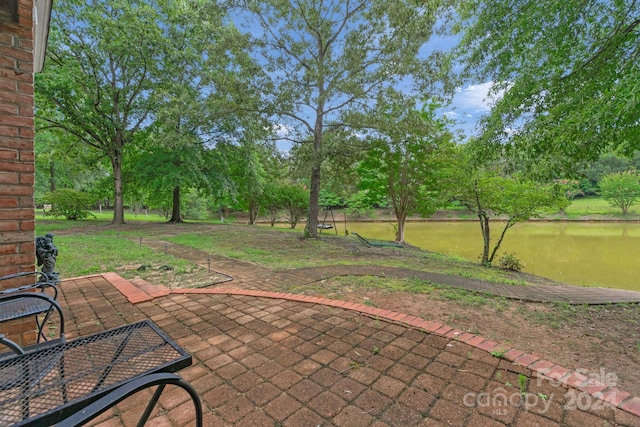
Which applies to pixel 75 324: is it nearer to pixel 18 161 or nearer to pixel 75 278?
pixel 18 161

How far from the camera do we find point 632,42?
347cm

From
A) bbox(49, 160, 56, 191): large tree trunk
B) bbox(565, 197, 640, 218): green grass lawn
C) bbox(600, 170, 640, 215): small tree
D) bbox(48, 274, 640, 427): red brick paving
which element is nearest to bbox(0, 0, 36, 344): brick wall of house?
bbox(48, 274, 640, 427): red brick paving

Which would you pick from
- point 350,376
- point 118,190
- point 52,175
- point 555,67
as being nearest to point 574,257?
point 555,67

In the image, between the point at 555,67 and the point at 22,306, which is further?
the point at 555,67

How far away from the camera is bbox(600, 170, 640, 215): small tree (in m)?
24.1

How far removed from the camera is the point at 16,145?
6.09 ft

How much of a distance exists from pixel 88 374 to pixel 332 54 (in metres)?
9.21

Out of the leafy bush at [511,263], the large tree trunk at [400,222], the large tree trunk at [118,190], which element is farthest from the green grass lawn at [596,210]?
the large tree trunk at [118,190]

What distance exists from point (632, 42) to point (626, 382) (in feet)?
13.1

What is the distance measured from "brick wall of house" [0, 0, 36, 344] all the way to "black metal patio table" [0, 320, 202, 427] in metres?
0.89

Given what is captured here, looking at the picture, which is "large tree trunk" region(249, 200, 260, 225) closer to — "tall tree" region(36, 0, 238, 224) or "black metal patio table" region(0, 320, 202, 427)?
"tall tree" region(36, 0, 238, 224)

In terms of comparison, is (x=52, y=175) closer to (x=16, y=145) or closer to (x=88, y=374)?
(x=16, y=145)

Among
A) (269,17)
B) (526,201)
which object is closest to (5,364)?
(526,201)

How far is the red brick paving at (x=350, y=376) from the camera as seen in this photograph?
5.01 feet
